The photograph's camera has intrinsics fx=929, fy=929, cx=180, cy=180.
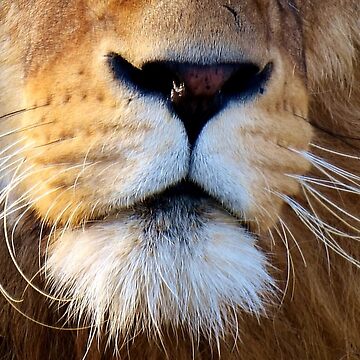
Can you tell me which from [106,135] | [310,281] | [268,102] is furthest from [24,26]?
[310,281]

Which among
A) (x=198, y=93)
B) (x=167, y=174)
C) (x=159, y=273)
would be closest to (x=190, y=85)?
(x=198, y=93)

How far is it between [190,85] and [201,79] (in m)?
0.02

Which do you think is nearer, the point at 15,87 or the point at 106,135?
the point at 106,135

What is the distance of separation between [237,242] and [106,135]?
0.92ft

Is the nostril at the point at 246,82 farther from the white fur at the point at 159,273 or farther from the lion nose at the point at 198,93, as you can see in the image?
the white fur at the point at 159,273

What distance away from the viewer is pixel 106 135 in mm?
1404

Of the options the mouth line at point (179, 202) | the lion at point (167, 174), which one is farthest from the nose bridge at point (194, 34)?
the mouth line at point (179, 202)

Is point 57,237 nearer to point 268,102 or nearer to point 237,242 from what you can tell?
point 237,242

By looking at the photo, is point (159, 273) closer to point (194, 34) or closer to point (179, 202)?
point (179, 202)

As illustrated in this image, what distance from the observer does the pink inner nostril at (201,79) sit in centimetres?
134

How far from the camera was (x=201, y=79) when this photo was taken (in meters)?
1.34

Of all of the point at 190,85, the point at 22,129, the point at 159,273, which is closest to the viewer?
the point at 190,85

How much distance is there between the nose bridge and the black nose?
0.01 m

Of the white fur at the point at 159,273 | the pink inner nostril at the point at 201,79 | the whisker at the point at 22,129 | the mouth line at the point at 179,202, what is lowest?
the white fur at the point at 159,273
